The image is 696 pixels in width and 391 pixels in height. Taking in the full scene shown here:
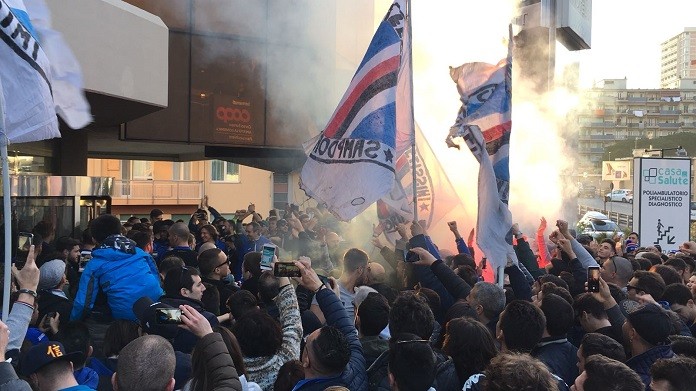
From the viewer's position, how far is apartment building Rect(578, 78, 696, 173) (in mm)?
115812

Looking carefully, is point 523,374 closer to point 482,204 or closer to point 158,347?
point 158,347

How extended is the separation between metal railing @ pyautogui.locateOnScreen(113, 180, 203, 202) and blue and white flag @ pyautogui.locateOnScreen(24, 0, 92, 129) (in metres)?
26.4

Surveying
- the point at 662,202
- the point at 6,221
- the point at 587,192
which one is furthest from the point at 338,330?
the point at 587,192

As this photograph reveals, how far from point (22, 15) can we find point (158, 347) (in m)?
1.94

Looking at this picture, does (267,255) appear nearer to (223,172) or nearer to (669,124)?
(223,172)

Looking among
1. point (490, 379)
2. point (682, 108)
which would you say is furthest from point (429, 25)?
point (682, 108)

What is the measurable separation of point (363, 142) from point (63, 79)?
2258 mm

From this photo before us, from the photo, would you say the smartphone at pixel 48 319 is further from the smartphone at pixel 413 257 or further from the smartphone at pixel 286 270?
the smartphone at pixel 413 257

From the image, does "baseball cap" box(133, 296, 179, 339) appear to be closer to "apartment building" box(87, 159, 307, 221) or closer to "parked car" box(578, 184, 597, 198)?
"apartment building" box(87, 159, 307, 221)

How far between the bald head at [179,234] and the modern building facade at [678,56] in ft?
580

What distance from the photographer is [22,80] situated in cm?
377

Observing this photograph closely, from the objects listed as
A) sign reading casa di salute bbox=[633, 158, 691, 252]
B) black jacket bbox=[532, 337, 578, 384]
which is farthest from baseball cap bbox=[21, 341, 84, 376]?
sign reading casa di salute bbox=[633, 158, 691, 252]

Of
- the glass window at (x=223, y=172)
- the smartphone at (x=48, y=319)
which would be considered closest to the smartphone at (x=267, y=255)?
the smartphone at (x=48, y=319)

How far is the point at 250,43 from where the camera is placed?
45.9ft
